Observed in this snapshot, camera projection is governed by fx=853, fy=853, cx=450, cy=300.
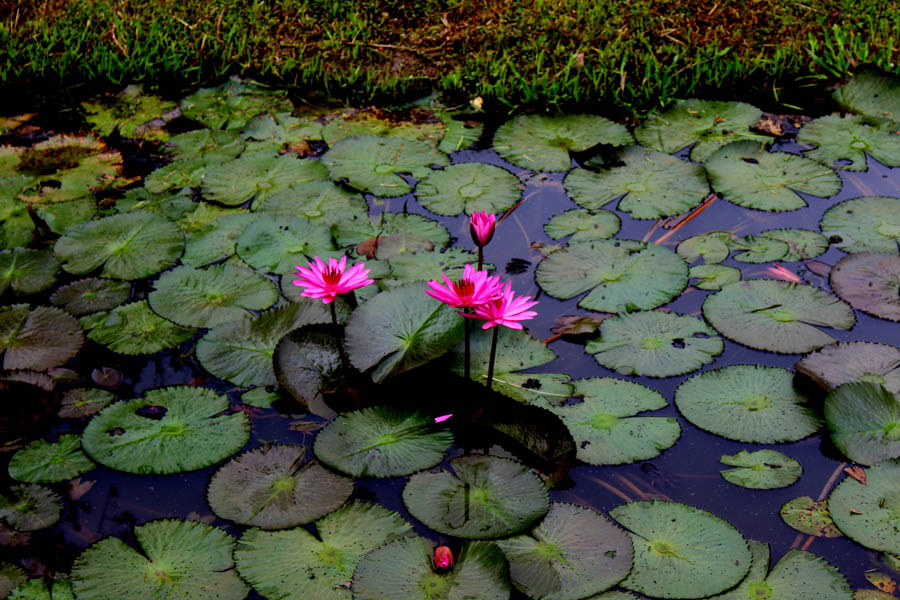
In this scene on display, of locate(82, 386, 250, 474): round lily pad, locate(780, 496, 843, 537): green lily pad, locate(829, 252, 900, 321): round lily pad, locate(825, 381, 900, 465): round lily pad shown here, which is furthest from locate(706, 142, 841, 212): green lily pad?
locate(82, 386, 250, 474): round lily pad

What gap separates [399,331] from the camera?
86.1 inches

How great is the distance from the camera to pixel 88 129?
357 centimetres

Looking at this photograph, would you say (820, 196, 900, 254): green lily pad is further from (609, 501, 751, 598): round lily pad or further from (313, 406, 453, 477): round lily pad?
(313, 406, 453, 477): round lily pad

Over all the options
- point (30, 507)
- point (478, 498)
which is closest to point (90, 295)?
point (30, 507)

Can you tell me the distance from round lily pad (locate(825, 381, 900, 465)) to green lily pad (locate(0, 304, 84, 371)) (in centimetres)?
204

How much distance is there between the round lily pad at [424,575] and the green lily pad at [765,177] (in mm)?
1797

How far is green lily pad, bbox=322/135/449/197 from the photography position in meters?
3.16

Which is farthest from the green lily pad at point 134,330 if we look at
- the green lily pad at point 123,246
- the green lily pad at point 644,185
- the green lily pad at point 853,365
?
the green lily pad at point 853,365

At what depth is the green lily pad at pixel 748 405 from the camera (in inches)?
83.4

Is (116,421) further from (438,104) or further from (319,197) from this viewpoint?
(438,104)

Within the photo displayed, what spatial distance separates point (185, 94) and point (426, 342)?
2259 millimetres

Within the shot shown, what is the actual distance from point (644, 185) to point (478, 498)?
1.60 meters

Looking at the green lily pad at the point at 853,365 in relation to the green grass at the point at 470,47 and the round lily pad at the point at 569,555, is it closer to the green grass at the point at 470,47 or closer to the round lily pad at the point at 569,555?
the round lily pad at the point at 569,555

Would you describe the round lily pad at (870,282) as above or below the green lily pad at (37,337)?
above
